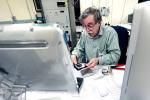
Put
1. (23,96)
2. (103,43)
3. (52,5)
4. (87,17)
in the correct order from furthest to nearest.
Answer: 1. (52,5)
2. (103,43)
3. (87,17)
4. (23,96)

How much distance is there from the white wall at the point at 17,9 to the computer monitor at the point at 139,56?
9.58ft

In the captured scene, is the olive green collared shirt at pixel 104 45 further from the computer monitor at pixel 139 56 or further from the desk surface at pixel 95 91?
the computer monitor at pixel 139 56

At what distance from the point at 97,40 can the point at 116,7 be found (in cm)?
164

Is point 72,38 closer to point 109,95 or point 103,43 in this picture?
point 103,43

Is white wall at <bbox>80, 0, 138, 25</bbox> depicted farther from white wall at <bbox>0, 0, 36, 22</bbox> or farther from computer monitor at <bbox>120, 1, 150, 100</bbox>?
computer monitor at <bbox>120, 1, 150, 100</bbox>

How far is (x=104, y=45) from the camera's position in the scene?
1.51 m

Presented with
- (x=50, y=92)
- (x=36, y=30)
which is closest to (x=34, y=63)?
(x=36, y=30)

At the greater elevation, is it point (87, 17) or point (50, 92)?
point (87, 17)

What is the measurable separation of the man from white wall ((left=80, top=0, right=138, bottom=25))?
1.49 metres

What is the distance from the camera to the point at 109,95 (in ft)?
2.91

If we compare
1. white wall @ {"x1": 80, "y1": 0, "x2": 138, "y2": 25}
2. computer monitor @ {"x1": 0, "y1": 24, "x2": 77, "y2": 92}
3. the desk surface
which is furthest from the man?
white wall @ {"x1": 80, "y1": 0, "x2": 138, "y2": 25}

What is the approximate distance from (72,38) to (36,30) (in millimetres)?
2419

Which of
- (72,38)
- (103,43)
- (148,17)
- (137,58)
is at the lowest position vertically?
(72,38)

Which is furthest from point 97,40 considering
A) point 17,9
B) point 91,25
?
point 17,9
